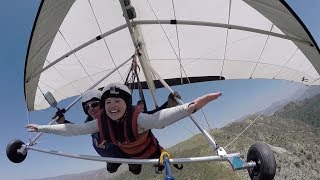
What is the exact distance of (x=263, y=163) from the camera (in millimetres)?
5020

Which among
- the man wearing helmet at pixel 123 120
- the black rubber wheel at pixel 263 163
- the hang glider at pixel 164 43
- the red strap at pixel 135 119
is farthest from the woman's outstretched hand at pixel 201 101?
the hang glider at pixel 164 43

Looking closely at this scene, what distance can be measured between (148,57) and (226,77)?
9.38 ft

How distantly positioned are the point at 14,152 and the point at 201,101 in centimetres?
473

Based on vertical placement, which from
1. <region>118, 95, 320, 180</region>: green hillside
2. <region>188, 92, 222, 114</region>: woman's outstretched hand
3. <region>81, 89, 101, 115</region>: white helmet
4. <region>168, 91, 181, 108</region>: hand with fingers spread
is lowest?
<region>118, 95, 320, 180</region>: green hillside

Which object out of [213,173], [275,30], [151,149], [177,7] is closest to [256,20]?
[275,30]

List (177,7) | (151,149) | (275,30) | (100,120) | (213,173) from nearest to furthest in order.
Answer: (100,120), (151,149), (275,30), (177,7), (213,173)

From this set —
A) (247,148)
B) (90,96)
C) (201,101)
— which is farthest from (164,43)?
(247,148)

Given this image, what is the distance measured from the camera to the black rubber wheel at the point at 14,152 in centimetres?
720

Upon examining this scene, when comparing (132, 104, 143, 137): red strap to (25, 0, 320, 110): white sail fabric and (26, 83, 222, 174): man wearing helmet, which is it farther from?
(25, 0, 320, 110): white sail fabric

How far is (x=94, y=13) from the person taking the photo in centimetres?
1052

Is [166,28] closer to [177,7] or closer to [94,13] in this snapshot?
[177,7]

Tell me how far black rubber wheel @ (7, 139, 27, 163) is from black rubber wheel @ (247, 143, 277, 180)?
15.9ft

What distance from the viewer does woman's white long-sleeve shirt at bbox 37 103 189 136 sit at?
16.0 ft

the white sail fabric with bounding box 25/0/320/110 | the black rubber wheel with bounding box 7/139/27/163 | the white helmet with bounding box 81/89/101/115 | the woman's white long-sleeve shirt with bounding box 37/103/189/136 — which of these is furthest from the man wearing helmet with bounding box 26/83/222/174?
the white sail fabric with bounding box 25/0/320/110
